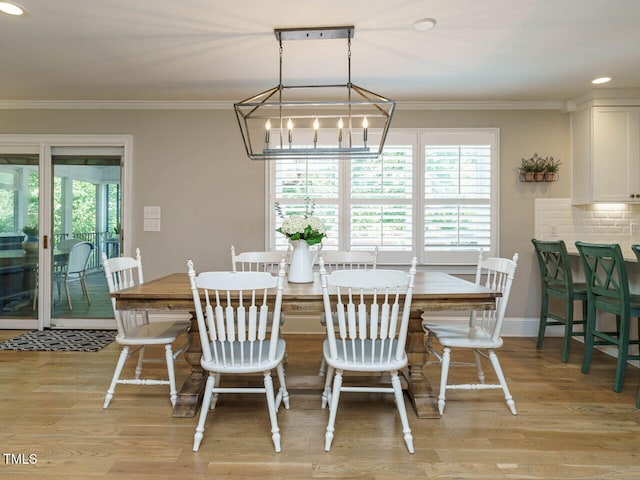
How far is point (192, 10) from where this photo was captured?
7.95 feet

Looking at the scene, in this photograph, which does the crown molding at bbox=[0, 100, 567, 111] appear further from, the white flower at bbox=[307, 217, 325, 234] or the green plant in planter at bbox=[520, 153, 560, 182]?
the white flower at bbox=[307, 217, 325, 234]

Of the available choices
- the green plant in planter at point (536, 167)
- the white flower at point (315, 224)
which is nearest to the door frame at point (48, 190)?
the white flower at point (315, 224)

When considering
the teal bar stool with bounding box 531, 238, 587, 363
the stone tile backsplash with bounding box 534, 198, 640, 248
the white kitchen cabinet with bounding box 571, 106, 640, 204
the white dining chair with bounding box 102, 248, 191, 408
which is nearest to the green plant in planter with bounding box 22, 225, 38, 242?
the white dining chair with bounding box 102, 248, 191, 408

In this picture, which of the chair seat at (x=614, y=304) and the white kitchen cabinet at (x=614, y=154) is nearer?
the chair seat at (x=614, y=304)

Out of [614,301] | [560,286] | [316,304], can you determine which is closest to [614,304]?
[614,301]

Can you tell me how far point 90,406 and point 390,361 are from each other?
1.87 meters

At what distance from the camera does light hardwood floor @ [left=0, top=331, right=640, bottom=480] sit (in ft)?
5.95

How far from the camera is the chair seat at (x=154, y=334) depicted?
7.72ft

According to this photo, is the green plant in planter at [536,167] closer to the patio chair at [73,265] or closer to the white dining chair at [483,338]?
the white dining chair at [483,338]

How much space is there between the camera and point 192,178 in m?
4.16

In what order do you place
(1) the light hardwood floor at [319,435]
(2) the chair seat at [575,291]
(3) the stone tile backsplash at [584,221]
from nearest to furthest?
(1) the light hardwood floor at [319,435] < (2) the chair seat at [575,291] < (3) the stone tile backsplash at [584,221]

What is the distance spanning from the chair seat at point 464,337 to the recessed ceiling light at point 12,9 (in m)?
3.24

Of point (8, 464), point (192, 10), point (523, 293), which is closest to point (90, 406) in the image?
point (8, 464)

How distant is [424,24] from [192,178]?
269cm
